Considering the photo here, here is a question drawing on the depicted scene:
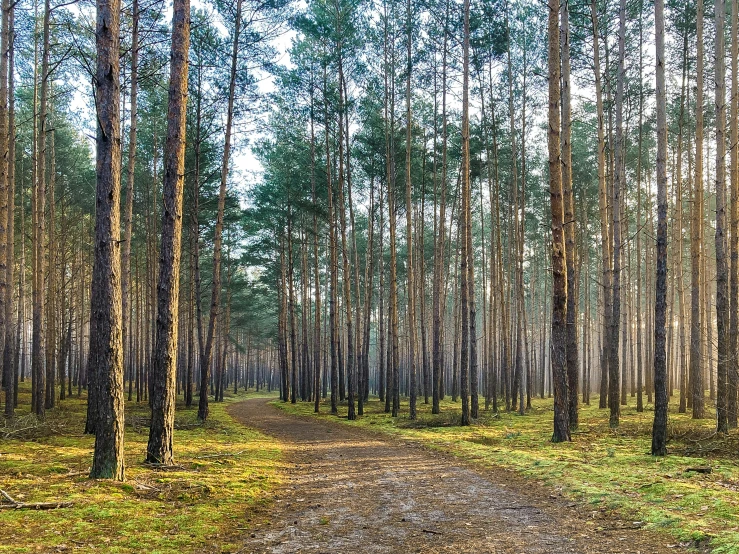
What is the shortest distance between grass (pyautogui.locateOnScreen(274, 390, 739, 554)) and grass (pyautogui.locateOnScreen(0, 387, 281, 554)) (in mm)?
4418

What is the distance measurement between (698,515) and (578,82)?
54.5 ft

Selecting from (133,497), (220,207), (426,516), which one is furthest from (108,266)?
(220,207)

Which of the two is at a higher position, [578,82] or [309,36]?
[309,36]

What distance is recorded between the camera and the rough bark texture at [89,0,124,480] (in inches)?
262

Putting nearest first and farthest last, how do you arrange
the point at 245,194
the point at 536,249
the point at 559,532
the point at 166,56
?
1. the point at 559,532
2. the point at 166,56
3. the point at 245,194
4. the point at 536,249

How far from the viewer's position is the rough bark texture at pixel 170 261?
8430 millimetres

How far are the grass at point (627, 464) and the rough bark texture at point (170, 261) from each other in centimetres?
586

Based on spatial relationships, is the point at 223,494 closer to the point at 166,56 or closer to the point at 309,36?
the point at 166,56

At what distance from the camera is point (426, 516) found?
6.02m

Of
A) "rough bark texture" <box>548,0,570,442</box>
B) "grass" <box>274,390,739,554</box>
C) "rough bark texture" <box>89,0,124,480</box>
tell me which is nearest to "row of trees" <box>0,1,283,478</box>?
"rough bark texture" <box>89,0,124,480</box>

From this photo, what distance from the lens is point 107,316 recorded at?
667cm

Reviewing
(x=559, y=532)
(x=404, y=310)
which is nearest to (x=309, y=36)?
(x=559, y=532)

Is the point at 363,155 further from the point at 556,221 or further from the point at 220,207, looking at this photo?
the point at 556,221

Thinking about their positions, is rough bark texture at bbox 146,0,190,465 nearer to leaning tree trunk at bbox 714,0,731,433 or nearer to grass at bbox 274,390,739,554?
grass at bbox 274,390,739,554
